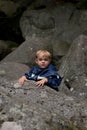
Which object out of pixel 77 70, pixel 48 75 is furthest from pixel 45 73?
pixel 77 70

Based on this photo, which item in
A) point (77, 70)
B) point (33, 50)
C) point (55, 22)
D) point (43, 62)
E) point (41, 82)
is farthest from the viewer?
point (55, 22)

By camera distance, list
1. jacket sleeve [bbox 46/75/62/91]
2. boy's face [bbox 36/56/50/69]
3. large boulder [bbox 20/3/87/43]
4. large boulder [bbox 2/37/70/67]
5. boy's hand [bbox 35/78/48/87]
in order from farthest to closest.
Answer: large boulder [bbox 20/3/87/43]
large boulder [bbox 2/37/70/67]
boy's face [bbox 36/56/50/69]
jacket sleeve [bbox 46/75/62/91]
boy's hand [bbox 35/78/48/87]

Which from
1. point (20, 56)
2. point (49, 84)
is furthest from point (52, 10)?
point (49, 84)

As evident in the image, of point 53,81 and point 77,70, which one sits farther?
point 77,70

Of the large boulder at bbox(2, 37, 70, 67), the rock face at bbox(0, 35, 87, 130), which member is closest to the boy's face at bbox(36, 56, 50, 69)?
the rock face at bbox(0, 35, 87, 130)

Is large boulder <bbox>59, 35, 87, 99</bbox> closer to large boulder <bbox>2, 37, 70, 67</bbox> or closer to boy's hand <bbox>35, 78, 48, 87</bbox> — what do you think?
large boulder <bbox>2, 37, 70, 67</bbox>

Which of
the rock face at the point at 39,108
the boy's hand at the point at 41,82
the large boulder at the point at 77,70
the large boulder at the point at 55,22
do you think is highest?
the rock face at the point at 39,108

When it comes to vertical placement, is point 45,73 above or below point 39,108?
below

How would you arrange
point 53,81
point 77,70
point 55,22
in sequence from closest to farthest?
point 53,81 < point 77,70 < point 55,22

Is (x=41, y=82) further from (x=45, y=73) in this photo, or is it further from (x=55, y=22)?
(x=55, y=22)

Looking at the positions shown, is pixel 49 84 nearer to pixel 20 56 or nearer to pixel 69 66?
pixel 69 66

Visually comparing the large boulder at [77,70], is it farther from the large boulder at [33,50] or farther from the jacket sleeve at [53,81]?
the large boulder at [33,50]

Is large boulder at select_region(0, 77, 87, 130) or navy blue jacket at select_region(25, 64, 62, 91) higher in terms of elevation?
large boulder at select_region(0, 77, 87, 130)

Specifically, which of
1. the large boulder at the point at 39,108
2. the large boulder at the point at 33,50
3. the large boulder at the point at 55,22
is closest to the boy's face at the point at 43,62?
the large boulder at the point at 39,108
